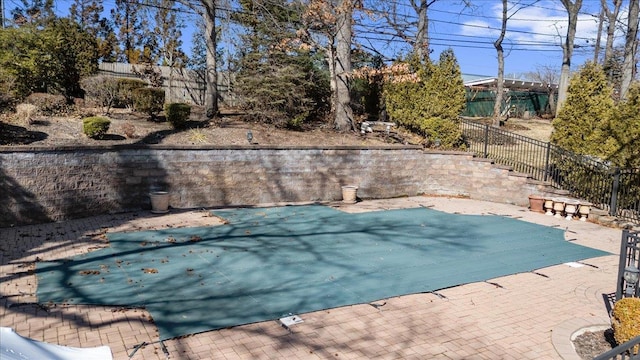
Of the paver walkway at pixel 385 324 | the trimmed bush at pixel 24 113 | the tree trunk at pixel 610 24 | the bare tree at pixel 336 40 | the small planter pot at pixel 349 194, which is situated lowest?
the paver walkway at pixel 385 324

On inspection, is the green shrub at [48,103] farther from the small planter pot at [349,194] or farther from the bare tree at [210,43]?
the small planter pot at [349,194]

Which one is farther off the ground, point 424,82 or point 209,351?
point 424,82

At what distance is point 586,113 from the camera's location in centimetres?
1312

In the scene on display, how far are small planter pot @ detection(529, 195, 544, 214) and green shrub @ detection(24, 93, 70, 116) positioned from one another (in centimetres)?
1364

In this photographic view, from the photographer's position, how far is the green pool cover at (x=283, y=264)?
5.81 m

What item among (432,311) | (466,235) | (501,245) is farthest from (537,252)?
(432,311)

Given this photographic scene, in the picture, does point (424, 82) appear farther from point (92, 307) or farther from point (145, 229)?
point (92, 307)

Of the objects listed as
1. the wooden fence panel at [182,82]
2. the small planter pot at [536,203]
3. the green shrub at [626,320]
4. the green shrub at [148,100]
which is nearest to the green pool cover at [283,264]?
the small planter pot at [536,203]

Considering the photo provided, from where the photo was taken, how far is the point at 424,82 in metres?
16.6

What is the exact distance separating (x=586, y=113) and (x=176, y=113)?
39.0ft

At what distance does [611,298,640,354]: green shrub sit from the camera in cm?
453

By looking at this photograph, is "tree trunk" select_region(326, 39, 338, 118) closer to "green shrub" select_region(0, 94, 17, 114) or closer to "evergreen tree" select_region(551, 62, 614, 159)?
"evergreen tree" select_region(551, 62, 614, 159)

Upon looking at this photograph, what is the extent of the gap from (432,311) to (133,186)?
7.96 m

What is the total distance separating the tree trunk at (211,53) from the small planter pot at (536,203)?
10.2 metres
